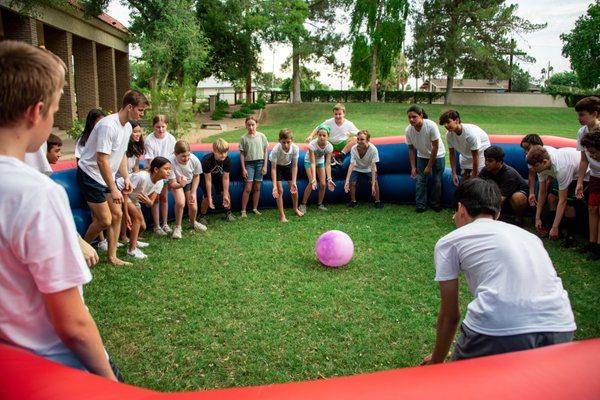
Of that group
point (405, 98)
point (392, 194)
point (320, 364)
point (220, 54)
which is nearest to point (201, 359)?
point (320, 364)

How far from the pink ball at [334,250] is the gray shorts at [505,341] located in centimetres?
280

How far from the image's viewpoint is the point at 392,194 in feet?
27.7

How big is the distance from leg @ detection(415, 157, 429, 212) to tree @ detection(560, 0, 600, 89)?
1423 inches

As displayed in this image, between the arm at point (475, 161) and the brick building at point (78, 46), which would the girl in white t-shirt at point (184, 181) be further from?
the brick building at point (78, 46)

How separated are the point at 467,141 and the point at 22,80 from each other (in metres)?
6.67

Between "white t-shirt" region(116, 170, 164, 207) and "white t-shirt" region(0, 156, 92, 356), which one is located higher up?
"white t-shirt" region(0, 156, 92, 356)

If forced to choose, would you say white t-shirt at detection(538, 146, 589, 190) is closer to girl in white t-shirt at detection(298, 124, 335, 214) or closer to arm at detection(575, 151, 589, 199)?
arm at detection(575, 151, 589, 199)

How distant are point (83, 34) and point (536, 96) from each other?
114 feet

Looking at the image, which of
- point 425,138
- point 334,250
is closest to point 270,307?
point 334,250

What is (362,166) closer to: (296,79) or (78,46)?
(78,46)

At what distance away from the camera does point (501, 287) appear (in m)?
2.21

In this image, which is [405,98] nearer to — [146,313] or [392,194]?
[392,194]

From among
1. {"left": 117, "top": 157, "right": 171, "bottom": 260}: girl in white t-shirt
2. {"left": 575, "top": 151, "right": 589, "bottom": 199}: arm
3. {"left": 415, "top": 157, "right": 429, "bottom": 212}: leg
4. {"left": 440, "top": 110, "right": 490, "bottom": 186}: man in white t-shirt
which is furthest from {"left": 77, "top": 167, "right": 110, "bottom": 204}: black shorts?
{"left": 575, "top": 151, "right": 589, "bottom": 199}: arm

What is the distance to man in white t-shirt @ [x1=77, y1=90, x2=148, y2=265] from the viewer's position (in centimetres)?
471
